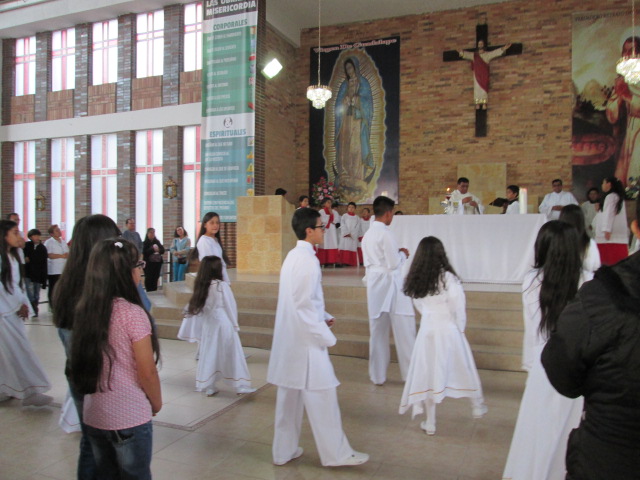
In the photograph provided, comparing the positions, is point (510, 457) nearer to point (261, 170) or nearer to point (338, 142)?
point (261, 170)

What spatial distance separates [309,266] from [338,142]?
434 inches

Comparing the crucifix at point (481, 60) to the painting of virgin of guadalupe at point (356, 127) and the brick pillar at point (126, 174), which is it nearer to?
the painting of virgin of guadalupe at point (356, 127)

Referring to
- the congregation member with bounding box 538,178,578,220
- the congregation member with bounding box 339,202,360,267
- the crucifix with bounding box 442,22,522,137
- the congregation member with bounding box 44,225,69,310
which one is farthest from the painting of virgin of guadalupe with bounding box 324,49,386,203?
the congregation member with bounding box 44,225,69,310

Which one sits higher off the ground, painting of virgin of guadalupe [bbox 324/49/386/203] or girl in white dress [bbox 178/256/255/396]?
painting of virgin of guadalupe [bbox 324/49/386/203]

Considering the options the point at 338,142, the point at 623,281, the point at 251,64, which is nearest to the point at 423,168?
the point at 338,142

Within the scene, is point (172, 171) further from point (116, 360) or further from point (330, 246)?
point (116, 360)

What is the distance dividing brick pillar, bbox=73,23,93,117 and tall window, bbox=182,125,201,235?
3.51 m

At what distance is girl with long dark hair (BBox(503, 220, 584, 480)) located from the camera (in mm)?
2643

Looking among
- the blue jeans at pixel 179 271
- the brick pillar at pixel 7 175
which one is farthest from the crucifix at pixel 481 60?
the brick pillar at pixel 7 175

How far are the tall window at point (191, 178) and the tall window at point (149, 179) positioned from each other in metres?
0.86

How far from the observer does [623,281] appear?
1.23 m

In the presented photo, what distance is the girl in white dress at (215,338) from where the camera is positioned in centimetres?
490

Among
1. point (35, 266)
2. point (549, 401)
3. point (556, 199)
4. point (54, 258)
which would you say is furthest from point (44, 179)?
point (549, 401)

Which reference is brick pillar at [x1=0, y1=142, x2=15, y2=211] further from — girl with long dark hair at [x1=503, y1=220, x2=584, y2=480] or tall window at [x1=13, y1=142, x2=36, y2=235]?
girl with long dark hair at [x1=503, y1=220, x2=584, y2=480]
